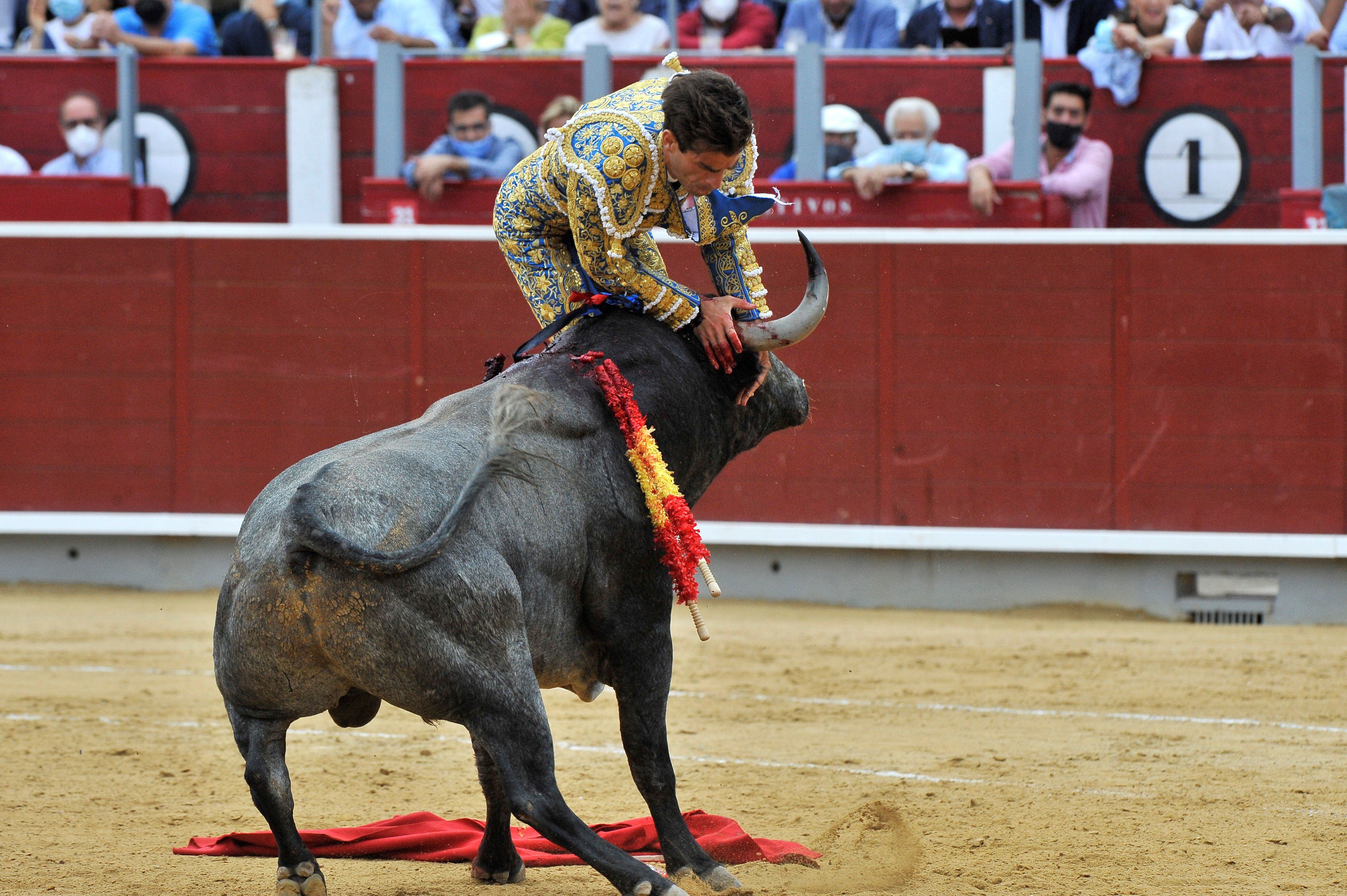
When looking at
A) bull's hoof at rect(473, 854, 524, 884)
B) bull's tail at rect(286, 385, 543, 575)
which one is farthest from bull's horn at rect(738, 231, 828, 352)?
Answer: bull's hoof at rect(473, 854, 524, 884)

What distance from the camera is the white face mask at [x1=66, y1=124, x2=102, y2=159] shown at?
823 cm

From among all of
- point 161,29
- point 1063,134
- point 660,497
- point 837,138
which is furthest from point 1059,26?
point 660,497

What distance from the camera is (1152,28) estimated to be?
7.84 meters

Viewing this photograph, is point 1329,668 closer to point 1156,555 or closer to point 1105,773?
point 1156,555

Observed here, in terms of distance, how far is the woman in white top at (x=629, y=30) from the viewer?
8039 millimetres

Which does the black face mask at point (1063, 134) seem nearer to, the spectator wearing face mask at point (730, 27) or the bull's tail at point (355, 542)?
the spectator wearing face mask at point (730, 27)

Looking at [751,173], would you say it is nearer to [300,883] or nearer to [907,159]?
[300,883]

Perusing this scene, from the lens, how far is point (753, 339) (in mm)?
3406

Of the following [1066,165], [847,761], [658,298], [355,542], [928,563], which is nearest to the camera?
[355,542]

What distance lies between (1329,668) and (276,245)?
5076 millimetres

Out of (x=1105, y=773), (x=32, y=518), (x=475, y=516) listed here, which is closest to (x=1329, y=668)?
(x=1105, y=773)

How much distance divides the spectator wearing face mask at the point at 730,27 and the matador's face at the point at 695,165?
5.14 meters

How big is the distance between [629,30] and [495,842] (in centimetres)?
548

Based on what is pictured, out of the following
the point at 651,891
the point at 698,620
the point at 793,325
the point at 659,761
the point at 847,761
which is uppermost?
the point at 793,325
